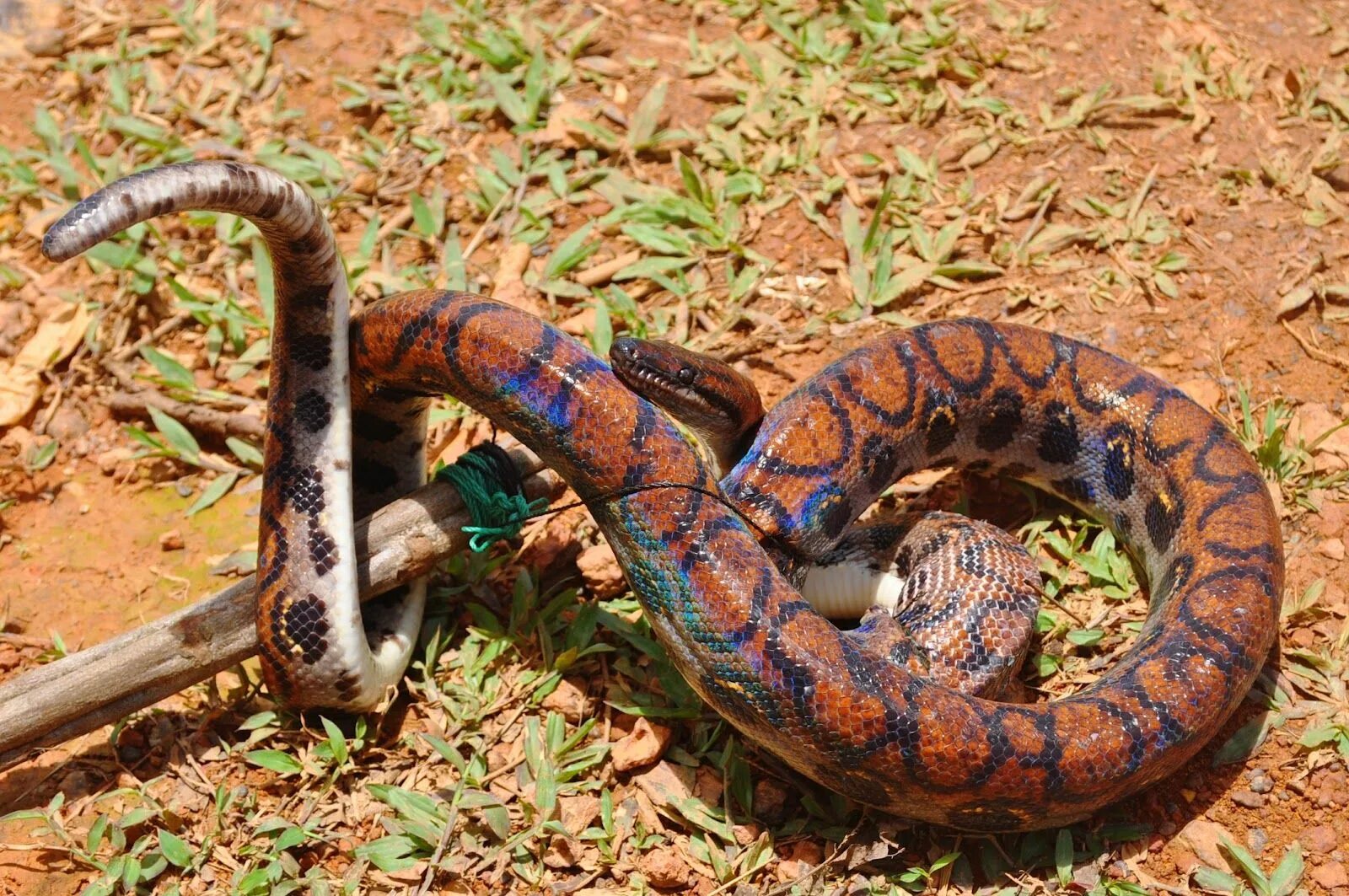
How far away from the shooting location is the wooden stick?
15.1 ft

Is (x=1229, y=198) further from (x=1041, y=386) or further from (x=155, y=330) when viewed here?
(x=155, y=330)

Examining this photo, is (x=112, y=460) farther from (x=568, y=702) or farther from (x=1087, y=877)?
(x=1087, y=877)

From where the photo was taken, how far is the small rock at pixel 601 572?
559 cm

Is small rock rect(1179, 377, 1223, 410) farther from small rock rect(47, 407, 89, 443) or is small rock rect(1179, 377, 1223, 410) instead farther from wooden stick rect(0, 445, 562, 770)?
small rock rect(47, 407, 89, 443)

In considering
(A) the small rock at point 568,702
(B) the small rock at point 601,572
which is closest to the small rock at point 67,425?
(B) the small rock at point 601,572

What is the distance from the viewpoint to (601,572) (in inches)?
220

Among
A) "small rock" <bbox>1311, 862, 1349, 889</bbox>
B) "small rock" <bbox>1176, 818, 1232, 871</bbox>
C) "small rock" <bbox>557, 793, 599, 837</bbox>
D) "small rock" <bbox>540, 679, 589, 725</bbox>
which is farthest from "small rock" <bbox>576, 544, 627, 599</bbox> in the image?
"small rock" <bbox>1311, 862, 1349, 889</bbox>

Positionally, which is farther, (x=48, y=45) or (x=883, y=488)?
(x=48, y=45)

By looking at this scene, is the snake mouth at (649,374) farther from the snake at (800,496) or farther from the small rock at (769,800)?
the small rock at (769,800)

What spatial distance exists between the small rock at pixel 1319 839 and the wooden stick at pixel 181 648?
10.9ft

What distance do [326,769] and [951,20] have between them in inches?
231

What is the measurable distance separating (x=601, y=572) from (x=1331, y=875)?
125 inches

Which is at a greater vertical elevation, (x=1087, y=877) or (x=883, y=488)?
(x=883, y=488)

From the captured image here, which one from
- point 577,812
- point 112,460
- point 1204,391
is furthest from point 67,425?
point 1204,391
